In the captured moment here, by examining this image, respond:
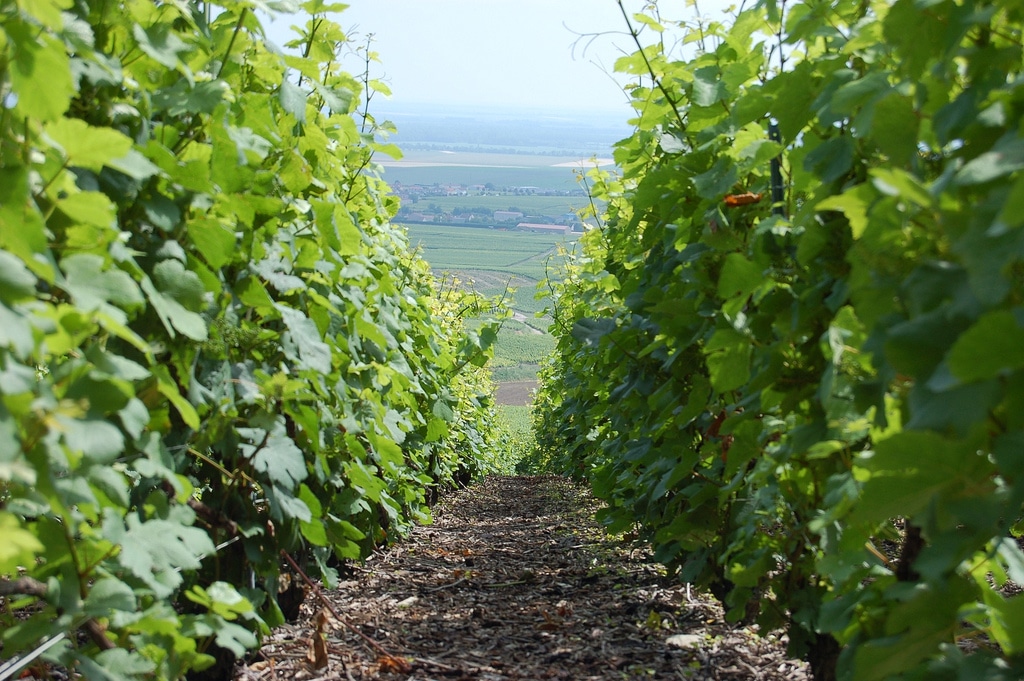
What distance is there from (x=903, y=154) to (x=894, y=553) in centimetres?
339

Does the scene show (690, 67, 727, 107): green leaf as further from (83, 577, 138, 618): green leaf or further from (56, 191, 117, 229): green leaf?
A: (83, 577, 138, 618): green leaf

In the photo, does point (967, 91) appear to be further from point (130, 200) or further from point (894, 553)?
point (894, 553)

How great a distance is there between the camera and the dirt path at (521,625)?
290cm

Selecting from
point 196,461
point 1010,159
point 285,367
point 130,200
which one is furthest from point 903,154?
point 196,461

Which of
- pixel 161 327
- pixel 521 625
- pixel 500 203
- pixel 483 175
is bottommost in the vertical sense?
pixel 521 625

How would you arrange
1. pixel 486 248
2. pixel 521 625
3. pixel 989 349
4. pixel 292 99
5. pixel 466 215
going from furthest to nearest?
1. pixel 466 215
2. pixel 486 248
3. pixel 521 625
4. pixel 292 99
5. pixel 989 349

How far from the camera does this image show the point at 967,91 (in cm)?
130

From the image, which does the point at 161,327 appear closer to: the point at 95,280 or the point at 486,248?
the point at 95,280

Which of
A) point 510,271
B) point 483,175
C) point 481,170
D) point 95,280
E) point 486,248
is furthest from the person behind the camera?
point 481,170

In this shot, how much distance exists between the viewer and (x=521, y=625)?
11.9 ft

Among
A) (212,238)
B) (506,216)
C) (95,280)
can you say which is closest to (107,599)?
(95,280)

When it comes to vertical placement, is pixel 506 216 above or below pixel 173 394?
above

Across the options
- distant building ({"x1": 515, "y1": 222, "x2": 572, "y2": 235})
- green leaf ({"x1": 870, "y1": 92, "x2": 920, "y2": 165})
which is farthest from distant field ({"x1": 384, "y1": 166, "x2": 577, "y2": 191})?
green leaf ({"x1": 870, "y1": 92, "x2": 920, "y2": 165})

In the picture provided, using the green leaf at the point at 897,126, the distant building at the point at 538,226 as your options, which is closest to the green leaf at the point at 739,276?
the green leaf at the point at 897,126
